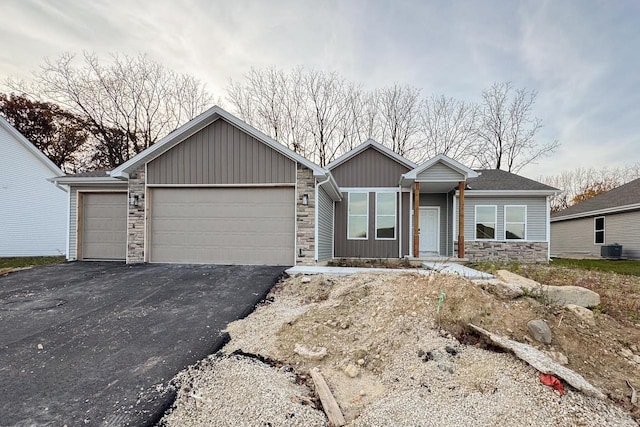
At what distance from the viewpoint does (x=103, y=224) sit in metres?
9.25

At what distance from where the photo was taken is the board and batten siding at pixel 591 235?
44.1ft

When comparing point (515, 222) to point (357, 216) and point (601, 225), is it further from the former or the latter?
point (601, 225)

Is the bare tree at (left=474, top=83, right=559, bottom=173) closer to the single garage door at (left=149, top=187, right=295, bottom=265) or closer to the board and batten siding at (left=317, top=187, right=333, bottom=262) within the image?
the board and batten siding at (left=317, top=187, right=333, bottom=262)

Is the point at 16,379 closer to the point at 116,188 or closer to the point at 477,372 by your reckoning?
the point at 477,372

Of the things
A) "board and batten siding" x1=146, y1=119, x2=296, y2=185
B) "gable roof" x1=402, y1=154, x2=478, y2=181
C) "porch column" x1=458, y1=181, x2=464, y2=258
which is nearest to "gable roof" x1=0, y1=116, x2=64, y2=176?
"board and batten siding" x1=146, y1=119, x2=296, y2=185

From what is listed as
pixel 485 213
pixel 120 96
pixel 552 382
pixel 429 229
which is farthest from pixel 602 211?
pixel 120 96

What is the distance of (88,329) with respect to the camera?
3.99 metres

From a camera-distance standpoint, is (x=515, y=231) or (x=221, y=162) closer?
(x=221, y=162)

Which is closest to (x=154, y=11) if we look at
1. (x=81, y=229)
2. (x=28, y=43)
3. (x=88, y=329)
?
(x=28, y=43)

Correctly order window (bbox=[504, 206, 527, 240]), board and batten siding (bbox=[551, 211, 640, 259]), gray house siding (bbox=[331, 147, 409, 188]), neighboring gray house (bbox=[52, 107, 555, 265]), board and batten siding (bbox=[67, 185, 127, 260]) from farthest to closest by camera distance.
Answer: board and batten siding (bbox=[551, 211, 640, 259]), window (bbox=[504, 206, 527, 240]), gray house siding (bbox=[331, 147, 409, 188]), board and batten siding (bbox=[67, 185, 127, 260]), neighboring gray house (bbox=[52, 107, 555, 265])

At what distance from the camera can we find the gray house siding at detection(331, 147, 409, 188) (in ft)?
36.4

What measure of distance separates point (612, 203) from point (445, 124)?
33.5 feet

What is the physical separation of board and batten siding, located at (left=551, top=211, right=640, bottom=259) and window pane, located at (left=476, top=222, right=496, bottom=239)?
7.72 meters

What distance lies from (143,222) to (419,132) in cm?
1862
